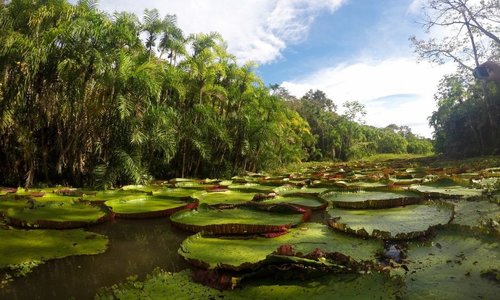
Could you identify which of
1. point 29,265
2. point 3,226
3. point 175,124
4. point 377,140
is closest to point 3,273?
point 29,265

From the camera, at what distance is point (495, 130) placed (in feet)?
70.1

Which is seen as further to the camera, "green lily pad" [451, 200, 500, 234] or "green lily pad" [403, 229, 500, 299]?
"green lily pad" [451, 200, 500, 234]

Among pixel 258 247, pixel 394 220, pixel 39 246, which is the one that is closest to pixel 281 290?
pixel 258 247

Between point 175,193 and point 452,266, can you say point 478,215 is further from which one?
point 175,193

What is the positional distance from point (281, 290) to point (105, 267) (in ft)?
6.83

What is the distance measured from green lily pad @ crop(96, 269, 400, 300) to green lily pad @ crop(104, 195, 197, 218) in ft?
10.9

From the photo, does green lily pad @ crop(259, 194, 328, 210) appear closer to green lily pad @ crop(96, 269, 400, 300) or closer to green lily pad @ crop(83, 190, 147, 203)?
green lily pad @ crop(83, 190, 147, 203)

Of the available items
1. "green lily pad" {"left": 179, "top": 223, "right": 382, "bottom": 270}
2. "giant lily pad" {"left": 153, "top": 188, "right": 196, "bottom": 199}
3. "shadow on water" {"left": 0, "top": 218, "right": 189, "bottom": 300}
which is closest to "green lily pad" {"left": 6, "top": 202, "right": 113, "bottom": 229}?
"shadow on water" {"left": 0, "top": 218, "right": 189, "bottom": 300}

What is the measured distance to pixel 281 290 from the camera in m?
2.72

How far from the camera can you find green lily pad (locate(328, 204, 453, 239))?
4.04 meters

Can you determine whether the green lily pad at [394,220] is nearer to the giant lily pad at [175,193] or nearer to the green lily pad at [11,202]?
the giant lily pad at [175,193]

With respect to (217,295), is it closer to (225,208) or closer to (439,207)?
(225,208)

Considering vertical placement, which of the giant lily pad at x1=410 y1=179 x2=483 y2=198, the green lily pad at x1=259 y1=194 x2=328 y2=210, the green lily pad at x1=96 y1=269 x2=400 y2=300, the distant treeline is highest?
the distant treeline

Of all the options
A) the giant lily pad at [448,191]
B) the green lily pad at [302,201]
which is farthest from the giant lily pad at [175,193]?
the giant lily pad at [448,191]
